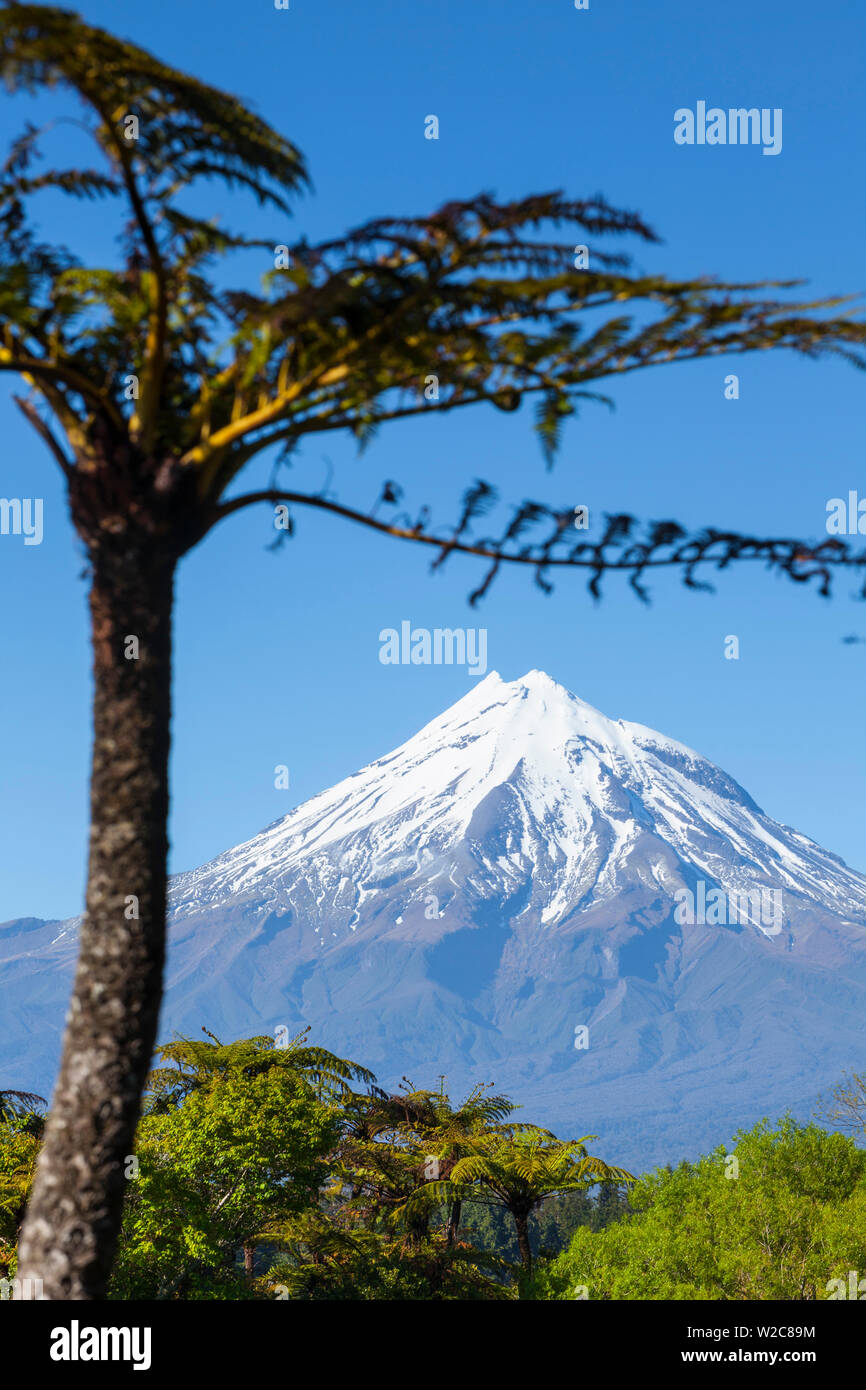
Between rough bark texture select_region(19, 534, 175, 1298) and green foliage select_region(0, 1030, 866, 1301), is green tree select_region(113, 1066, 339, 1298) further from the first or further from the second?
rough bark texture select_region(19, 534, 175, 1298)

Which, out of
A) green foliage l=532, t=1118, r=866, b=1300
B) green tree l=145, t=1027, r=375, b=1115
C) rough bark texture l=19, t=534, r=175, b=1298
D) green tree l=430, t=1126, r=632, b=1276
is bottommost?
green foliage l=532, t=1118, r=866, b=1300

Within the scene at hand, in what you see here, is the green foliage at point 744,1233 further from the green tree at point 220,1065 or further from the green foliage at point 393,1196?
the green tree at point 220,1065

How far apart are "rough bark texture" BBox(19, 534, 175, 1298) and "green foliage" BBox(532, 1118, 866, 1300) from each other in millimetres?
25974

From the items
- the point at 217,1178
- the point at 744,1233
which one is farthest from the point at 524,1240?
the point at 217,1178

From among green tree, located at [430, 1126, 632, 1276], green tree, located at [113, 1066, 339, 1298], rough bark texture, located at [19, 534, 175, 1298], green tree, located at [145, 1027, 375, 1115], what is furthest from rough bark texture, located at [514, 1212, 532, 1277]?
rough bark texture, located at [19, 534, 175, 1298]

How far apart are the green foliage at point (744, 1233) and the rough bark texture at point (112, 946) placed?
85.2 ft

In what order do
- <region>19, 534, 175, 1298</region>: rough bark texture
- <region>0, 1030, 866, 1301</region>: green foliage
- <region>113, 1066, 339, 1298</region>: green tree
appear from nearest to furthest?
<region>19, 534, 175, 1298</region>: rough bark texture < <region>113, 1066, 339, 1298</region>: green tree < <region>0, 1030, 866, 1301</region>: green foliage

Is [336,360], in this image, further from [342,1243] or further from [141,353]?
[342,1243]

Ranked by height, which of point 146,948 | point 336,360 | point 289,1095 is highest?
point 336,360

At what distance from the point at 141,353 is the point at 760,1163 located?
34.4 meters

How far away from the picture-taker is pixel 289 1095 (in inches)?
1167

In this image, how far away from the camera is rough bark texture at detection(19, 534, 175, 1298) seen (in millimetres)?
5070
